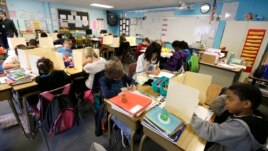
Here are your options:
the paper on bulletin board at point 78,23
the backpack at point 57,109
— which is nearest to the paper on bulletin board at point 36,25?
the paper on bulletin board at point 78,23

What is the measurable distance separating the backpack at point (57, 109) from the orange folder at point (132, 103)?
0.60 m

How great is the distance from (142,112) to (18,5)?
804 cm

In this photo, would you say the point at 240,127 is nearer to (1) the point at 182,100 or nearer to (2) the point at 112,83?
(1) the point at 182,100

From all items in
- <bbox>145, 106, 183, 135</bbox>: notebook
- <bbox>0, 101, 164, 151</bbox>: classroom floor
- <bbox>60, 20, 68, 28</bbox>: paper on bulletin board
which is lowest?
<bbox>0, 101, 164, 151</bbox>: classroom floor

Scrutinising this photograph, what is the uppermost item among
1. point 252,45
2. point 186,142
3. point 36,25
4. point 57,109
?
point 36,25

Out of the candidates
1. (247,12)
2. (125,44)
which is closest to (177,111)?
(125,44)

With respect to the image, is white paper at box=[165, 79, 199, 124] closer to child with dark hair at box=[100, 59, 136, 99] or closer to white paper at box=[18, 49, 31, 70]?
child with dark hair at box=[100, 59, 136, 99]

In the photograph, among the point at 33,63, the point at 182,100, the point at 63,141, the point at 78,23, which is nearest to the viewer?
the point at 182,100

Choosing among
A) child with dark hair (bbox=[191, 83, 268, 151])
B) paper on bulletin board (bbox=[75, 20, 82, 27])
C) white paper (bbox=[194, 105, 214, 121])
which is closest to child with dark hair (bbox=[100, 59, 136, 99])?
white paper (bbox=[194, 105, 214, 121])

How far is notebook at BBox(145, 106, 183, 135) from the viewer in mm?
945

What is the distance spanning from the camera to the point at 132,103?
1.21 metres

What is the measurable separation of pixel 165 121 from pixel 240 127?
446mm

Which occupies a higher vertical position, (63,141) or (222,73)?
(222,73)

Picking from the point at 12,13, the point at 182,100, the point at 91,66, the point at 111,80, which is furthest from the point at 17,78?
the point at 12,13
